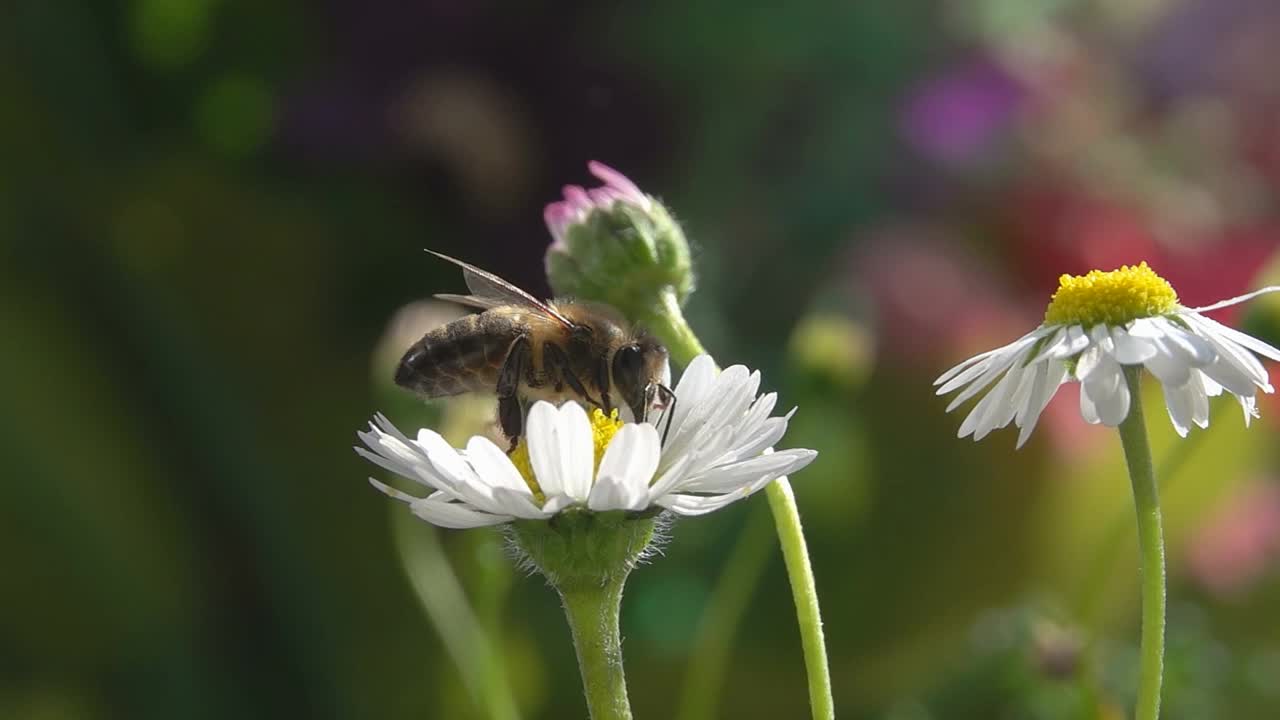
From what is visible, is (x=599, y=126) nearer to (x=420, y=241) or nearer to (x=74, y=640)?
(x=420, y=241)

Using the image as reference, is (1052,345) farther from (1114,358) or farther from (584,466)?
(584,466)

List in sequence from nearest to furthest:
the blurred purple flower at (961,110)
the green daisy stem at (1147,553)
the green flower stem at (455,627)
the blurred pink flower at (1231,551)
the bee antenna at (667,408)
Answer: the green daisy stem at (1147,553) → the bee antenna at (667,408) → the green flower stem at (455,627) → the blurred pink flower at (1231,551) → the blurred purple flower at (961,110)

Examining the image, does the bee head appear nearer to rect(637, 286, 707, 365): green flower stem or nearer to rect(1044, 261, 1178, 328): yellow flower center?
rect(637, 286, 707, 365): green flower stem

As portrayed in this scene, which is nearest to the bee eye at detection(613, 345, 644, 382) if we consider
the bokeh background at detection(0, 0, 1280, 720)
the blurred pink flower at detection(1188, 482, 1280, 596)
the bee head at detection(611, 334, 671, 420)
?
the bee head at detection(611, 334, 671, 420)

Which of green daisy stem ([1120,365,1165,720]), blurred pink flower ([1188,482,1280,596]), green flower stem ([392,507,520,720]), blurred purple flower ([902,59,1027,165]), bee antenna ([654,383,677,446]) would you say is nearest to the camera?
green daisy stem ([1120,365,1165,720])

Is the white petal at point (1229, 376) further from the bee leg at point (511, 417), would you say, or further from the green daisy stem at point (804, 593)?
the bee leg at point (511, 417)

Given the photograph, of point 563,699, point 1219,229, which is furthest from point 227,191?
point 1219,229

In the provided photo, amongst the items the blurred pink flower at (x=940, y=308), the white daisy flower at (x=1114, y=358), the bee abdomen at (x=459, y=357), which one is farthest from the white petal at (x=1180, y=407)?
the blurred pink flower at (x=940, y=308)
